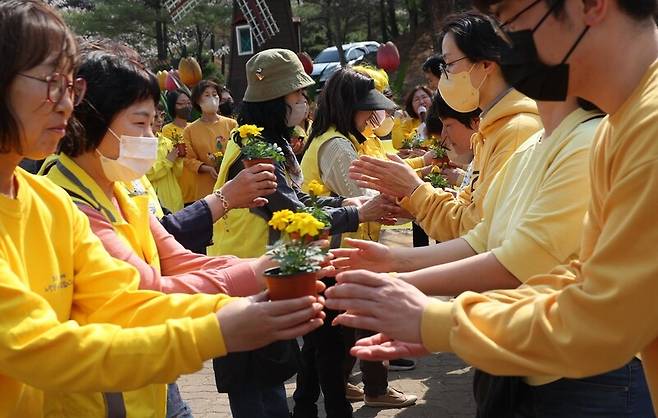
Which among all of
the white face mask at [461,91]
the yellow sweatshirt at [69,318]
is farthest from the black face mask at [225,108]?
the yellow sweatshirt at [69,318]

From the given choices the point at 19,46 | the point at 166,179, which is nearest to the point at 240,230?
the point at 19,46

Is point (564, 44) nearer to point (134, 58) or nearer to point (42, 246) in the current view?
point (42, 246)

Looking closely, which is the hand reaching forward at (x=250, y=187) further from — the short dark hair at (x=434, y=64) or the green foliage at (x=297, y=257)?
the short dark hair at (x=434, y=64)

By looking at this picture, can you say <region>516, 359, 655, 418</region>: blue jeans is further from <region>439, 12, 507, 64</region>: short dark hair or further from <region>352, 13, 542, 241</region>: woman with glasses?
<region>439, 12, 507, 64</region>: short dark hair

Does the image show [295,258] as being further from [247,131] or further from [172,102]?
[172,102]

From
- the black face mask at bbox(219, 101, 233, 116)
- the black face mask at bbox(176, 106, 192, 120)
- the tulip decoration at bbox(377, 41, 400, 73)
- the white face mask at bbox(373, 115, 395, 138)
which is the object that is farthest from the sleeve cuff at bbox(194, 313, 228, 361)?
the tulip decoration at bbox(377, 41, 400, 73)

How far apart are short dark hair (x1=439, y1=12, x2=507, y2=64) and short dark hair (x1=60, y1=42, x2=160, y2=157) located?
5.12 feet

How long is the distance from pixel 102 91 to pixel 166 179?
5992 millimetres

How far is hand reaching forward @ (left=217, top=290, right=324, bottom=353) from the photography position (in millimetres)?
2186

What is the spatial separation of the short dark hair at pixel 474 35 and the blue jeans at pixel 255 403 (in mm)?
1884

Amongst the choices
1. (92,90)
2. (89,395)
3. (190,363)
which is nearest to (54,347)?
(190,363)

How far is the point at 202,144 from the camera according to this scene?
9.59m

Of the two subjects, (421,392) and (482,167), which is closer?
(482,167)

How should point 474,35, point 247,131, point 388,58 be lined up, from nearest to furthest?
1. point 474,35
2. point 247,131
3. point 388,58
